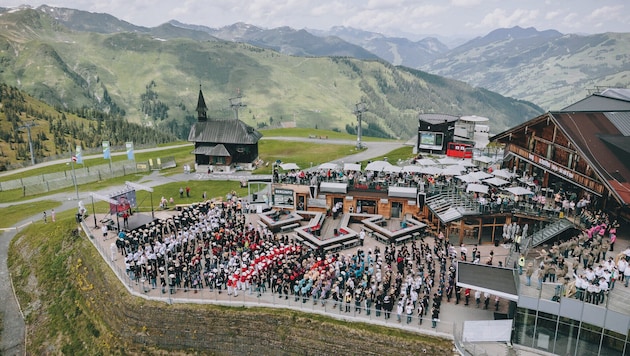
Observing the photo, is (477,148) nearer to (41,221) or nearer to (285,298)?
(285,298)

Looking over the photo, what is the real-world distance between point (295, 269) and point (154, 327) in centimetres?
1175

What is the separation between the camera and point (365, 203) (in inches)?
1956

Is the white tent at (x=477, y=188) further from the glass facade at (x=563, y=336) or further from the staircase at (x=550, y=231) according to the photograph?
the glass facade at (x=563, y=336)

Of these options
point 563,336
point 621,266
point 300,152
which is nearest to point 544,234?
point 621,266

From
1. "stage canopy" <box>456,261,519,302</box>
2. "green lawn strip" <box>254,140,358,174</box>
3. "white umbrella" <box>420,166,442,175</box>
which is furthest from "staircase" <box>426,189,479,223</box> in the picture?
"green lawn strip" <box>254,140,358,174</box>

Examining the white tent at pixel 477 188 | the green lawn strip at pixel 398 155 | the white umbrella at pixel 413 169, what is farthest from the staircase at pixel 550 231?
the green lawn strip at pixel 398 155

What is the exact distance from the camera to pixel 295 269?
33938mm

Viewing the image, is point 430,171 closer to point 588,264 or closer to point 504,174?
point 504,174

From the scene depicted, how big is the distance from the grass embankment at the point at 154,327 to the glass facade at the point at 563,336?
Result: 5.12 meters

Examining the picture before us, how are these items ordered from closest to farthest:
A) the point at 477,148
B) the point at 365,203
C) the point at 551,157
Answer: the point at 551,157 → the point at 365,203 → the point at 477,148

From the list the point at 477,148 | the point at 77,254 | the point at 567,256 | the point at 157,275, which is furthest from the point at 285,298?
the point at 477,148

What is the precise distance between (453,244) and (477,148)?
3822cm

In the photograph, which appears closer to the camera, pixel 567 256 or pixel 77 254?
pixel 567 256

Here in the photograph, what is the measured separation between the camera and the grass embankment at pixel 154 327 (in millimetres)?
29031
